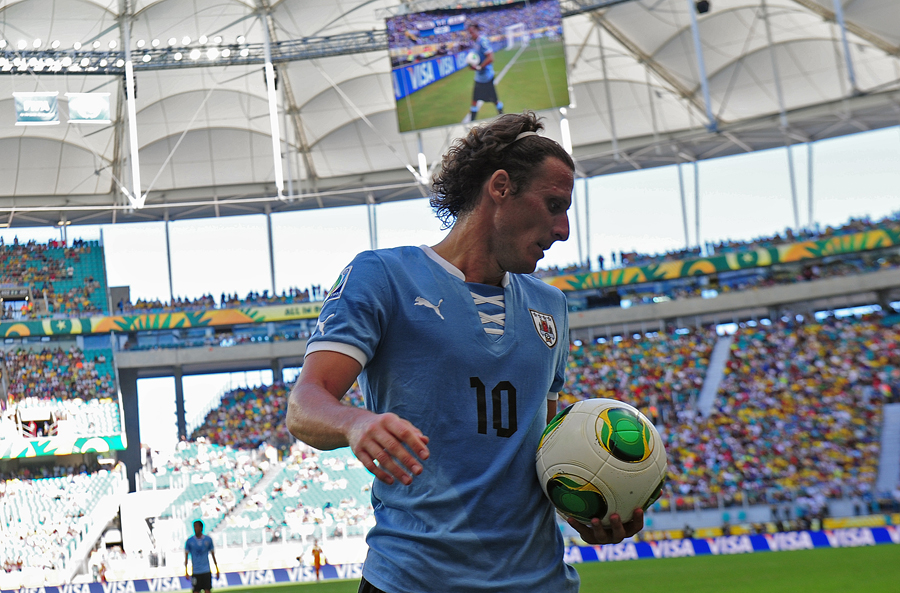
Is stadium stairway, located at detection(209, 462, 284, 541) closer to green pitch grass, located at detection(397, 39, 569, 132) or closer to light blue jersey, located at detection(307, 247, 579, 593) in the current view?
green pitch grass, located at detection(397, 39, 569, 132)

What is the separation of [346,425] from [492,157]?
1.08 meters

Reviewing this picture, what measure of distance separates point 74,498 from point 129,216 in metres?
17.5

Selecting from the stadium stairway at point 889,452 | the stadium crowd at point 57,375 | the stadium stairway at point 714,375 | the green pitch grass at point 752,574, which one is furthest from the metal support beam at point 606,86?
the stadium crowd at point 57,375

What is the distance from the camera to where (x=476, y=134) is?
9.52 feet

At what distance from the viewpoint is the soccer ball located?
279 cm

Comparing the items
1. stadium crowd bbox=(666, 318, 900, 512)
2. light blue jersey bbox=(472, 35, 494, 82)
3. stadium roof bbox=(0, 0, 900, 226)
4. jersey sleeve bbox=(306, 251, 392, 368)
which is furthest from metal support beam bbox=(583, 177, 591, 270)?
jersey sleeve bbox=(306, 251, 392, 368)

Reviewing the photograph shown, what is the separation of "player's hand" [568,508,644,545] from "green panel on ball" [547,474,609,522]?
0.04m

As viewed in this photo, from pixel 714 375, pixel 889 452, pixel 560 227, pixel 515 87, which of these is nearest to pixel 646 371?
pixel 714 375

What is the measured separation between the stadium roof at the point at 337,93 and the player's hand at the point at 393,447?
3097 cm

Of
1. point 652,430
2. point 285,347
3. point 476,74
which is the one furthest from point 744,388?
point 652,430

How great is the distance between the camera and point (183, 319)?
144ft

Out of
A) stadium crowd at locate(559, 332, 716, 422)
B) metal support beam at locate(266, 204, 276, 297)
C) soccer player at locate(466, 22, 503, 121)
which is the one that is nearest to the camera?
soccer player at locate(466, 22, 503, 121)

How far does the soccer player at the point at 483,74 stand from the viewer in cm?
2928

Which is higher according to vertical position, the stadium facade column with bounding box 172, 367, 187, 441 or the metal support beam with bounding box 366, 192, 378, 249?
the metal support beam with bounding box 366, 192, 378, 249
